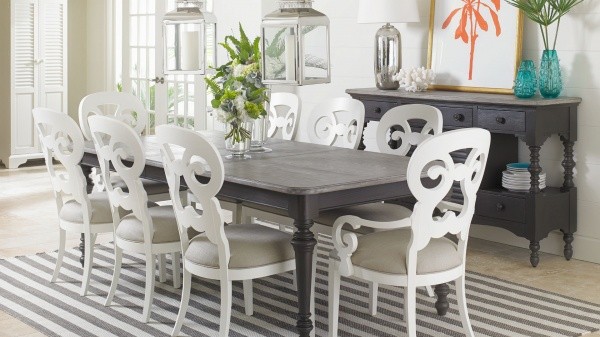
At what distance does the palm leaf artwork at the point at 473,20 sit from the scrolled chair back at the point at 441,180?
89.4 inches

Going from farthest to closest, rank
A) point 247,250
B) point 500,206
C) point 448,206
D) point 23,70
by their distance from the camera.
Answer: point 23,70, point 500,206, point 448,206, point 247,250

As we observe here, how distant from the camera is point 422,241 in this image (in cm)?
371

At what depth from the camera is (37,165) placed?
948cm

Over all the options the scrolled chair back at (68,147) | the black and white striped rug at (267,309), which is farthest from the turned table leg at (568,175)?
the scrolled chair back at (68,147)

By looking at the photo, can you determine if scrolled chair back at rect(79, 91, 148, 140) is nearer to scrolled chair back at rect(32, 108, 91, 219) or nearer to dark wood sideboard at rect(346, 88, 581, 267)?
scrolled chair back at rect(32, 108, 91, 219)

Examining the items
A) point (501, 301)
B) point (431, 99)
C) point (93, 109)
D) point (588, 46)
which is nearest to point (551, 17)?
point (588, 46)

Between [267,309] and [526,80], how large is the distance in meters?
2.07

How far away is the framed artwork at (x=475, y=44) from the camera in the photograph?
580 centimetres

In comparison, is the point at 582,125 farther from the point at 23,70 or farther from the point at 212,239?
the point at 23,70

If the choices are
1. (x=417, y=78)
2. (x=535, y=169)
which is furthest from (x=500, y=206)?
(x=417, y=78)

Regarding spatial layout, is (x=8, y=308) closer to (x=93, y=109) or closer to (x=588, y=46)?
(x=93, y=109)

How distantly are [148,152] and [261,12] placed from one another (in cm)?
307

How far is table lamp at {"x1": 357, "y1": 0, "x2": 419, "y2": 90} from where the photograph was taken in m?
6.22

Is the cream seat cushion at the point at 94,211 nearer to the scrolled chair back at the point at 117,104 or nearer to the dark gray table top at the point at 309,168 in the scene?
the dark gray table top at the point at 309,168
